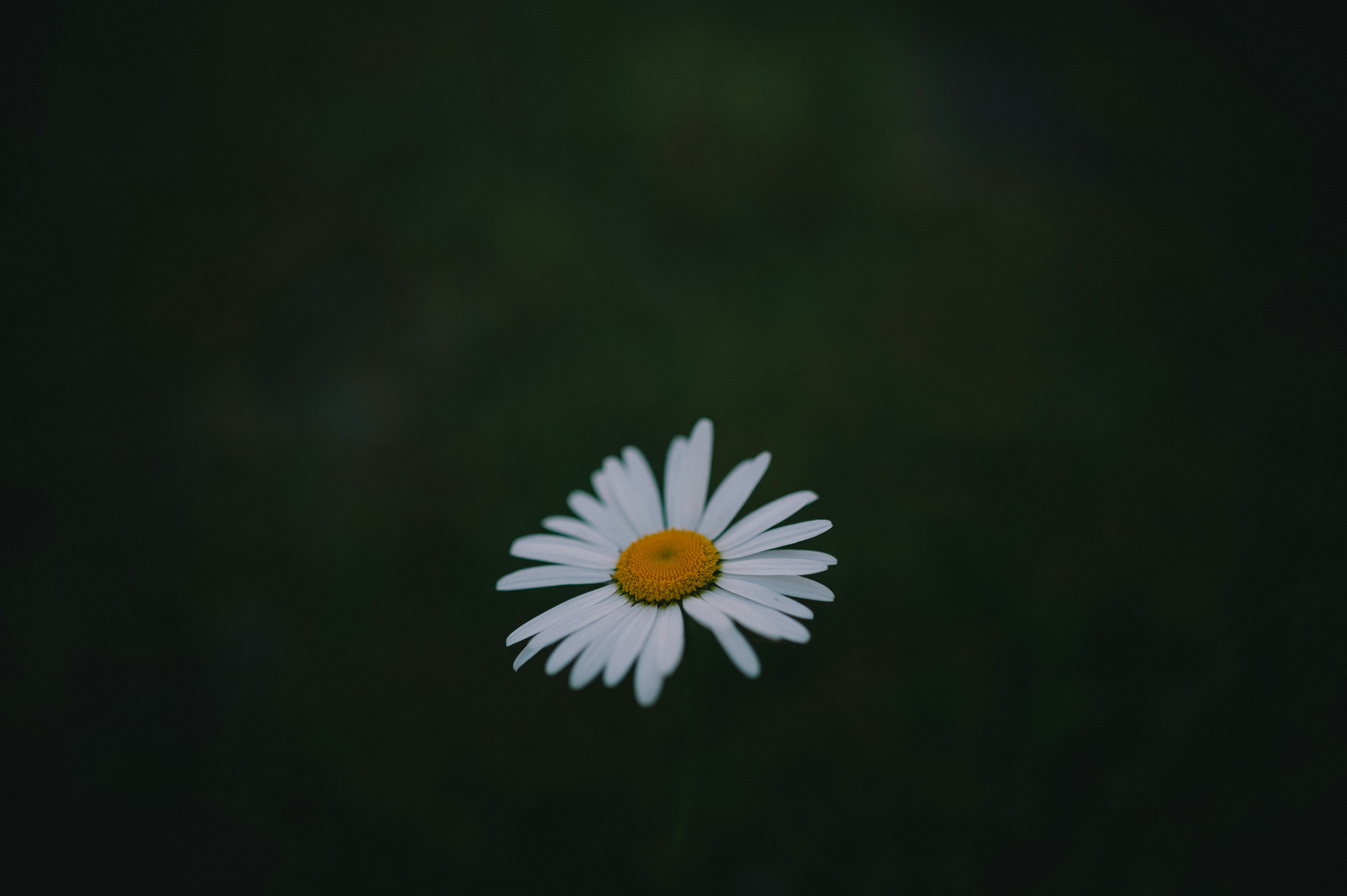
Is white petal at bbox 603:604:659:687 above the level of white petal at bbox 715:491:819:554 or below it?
below

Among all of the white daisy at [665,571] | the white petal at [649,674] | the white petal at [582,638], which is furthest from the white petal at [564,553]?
the white petal at [649,674]

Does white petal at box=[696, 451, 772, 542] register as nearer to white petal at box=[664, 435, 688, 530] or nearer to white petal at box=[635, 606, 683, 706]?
white petal at box=[664, 435, 688, 530]

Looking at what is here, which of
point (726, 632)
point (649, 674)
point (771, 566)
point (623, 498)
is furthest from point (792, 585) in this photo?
point (623, 498)

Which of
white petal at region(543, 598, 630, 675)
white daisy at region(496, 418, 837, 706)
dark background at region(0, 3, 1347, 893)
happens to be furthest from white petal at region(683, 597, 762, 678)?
dark background at region(0, 3, 1347, 893)

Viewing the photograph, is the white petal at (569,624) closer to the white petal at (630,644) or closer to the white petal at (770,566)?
the white petal at (630,644)

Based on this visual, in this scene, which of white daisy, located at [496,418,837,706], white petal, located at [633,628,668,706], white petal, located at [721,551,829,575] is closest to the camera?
white petal, located at [633,628,668,706]

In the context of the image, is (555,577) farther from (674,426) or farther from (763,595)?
(674,426)
